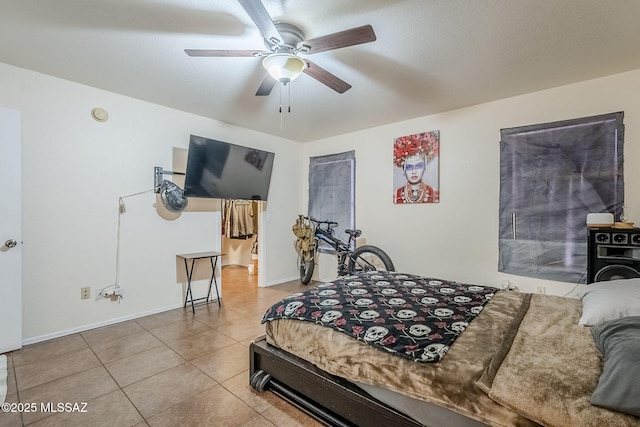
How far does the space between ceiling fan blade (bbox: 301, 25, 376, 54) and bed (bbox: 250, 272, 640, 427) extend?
65.3 inches

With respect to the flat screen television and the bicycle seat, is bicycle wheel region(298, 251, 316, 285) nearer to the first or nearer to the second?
the bicycle seat

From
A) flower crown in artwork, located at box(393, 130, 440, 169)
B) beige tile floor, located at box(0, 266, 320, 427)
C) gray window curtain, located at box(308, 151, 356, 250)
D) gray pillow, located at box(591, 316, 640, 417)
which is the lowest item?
beige tile floor, located at box(0, 266, 320, 427)

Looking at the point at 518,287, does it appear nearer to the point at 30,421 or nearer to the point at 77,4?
the point at 30,421

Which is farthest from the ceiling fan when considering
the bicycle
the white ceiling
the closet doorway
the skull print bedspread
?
the closet doorway

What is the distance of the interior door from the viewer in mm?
2424

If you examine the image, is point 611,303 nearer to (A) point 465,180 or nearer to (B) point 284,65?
(A) point 465,180

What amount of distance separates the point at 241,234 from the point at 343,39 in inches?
188

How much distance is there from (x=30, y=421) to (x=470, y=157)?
4312mm

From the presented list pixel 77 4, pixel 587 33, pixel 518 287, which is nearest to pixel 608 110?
pixel 587 33

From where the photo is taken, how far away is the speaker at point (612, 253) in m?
2.29

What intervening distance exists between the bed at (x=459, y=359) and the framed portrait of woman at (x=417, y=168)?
1.79 m

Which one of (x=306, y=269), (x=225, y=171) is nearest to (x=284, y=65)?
(x=225, y=171)

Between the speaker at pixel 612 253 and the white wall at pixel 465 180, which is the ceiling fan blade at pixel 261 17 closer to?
the white wall at pixel 465 180

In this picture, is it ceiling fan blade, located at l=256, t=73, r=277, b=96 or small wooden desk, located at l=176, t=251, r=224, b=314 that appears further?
small wooden desk, located at l=176, t=251, r=224, b=314
